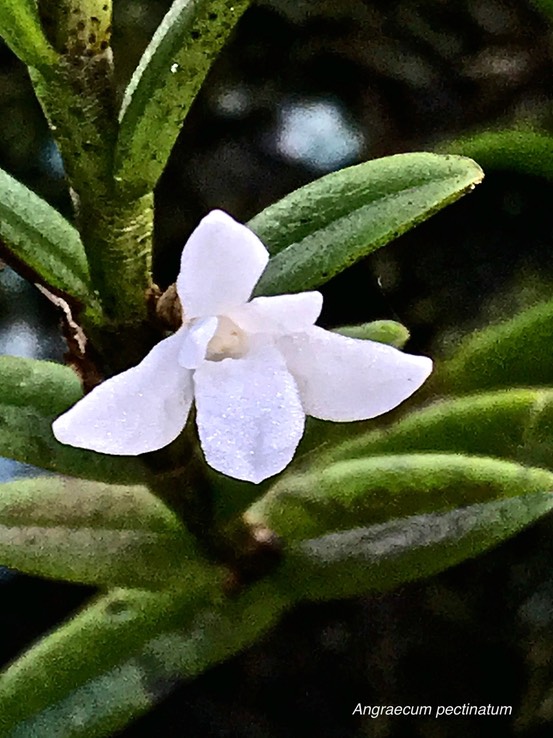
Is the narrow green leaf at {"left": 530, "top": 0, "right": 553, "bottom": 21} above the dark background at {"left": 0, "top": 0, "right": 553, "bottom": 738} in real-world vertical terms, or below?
above

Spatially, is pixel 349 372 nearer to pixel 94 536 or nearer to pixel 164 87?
pixel 164 87

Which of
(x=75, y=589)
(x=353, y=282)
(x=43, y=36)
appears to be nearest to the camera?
(x=43, y=36)

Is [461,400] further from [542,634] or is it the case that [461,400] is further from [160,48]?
[160,48]

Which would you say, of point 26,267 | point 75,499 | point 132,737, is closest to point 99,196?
point 26,267

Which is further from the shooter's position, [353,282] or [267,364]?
[353,282]

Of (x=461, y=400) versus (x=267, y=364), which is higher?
(x=267, y=364)

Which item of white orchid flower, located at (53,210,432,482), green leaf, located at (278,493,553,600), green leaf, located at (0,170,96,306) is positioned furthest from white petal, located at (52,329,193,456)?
green leaf, located at (278,493,553,600)

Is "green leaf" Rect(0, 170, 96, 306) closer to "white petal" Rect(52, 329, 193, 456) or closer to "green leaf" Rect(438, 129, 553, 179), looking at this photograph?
"white petal" Rect(52, 329, 193, 456)
